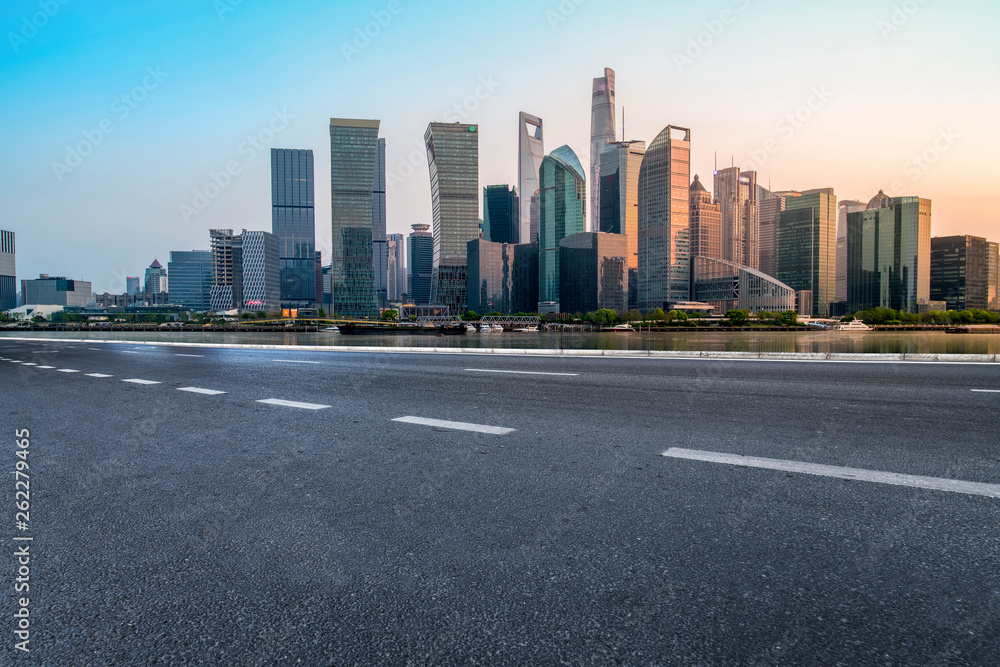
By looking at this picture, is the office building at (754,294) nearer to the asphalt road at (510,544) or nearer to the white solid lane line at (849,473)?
the white solid lane line at (849,473)

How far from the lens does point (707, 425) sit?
5.05 metres

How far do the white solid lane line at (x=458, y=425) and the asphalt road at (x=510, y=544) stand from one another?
13cm

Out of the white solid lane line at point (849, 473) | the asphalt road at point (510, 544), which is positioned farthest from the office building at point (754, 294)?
the asphalt road at point (510, 544)

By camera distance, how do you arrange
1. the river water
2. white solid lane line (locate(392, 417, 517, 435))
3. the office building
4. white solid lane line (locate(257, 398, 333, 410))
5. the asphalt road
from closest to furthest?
1. the asphalt road
2. white solid lane line (locate(392, 417, 517, 435))
3. white solid lane line (locate(257, 398, 333, 410))
4. the river water
5. the office building

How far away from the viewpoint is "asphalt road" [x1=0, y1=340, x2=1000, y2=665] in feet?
5.59

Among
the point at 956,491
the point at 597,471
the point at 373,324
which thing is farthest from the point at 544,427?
the point at 373,324

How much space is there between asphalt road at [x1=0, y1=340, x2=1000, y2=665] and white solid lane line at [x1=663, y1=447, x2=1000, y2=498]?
0.10 meters

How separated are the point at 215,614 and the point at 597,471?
2.38 metres

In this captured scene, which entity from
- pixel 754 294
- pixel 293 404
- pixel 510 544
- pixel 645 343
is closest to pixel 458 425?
pixel 293 404

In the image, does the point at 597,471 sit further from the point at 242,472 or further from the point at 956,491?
the point at 242,472

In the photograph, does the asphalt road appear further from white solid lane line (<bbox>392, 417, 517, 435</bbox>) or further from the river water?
the river water

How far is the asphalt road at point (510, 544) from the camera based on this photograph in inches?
67.1

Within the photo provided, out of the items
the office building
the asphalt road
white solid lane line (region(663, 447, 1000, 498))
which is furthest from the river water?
the office building

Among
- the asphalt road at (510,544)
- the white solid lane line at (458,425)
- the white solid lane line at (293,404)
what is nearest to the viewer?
the asphalt road at (510,544)
